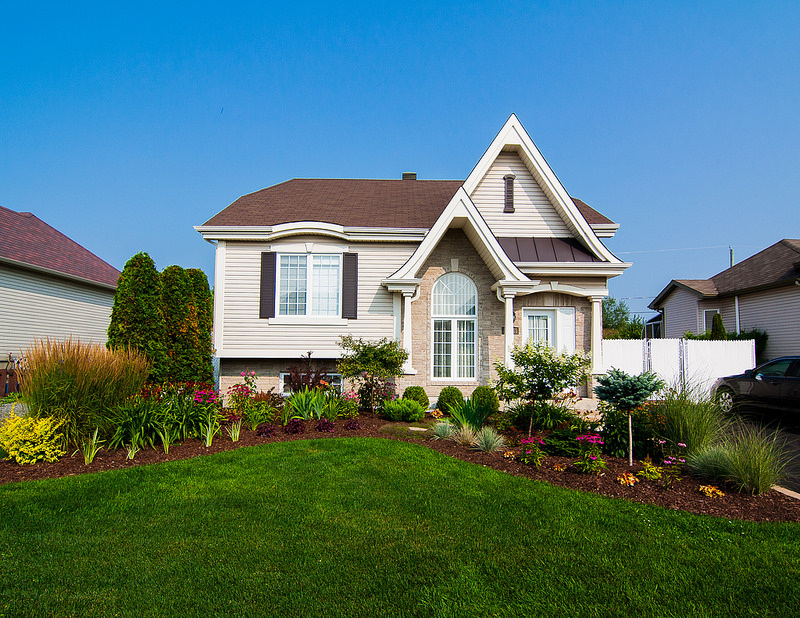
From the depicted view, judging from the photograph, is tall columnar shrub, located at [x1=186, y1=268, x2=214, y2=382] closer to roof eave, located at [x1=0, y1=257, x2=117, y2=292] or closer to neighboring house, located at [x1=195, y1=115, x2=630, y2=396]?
neighboring house, located at [x1=195, y1=115, x2=630, y2=396]

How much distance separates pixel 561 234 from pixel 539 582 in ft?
37.4

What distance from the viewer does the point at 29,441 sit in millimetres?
6730

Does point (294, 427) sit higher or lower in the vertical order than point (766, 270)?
lower

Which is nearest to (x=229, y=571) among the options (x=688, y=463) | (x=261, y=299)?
(x=688, y=463)

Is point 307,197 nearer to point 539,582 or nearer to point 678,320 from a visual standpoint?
point 539,582

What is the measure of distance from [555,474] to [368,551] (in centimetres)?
315

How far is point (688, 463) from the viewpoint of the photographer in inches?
246

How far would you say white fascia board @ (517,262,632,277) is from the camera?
1257 centimetres

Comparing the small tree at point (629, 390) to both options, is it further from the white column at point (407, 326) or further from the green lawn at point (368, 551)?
the white column at point (407, 326)

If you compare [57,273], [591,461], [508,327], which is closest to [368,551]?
[591,461]

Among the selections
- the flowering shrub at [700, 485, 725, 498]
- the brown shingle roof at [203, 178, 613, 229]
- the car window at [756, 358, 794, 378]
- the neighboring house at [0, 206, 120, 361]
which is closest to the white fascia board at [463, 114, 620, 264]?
the brown shingle roof at [203, 178, 613, 229]

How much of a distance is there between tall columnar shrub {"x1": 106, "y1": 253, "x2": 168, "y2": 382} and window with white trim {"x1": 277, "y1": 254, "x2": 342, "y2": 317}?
11.6 feet

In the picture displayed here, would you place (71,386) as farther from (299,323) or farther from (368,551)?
(299,323)

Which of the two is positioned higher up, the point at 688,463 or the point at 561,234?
the point at 561,234
